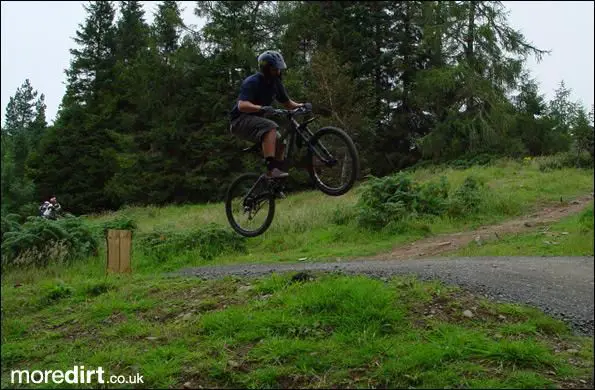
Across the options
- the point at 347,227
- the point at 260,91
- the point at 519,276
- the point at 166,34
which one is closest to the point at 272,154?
the point at 260,91

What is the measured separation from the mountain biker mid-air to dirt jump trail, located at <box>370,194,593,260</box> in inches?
188

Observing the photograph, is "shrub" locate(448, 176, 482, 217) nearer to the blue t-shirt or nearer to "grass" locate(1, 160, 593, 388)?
"grass" locate(1, 160, 593, 388)

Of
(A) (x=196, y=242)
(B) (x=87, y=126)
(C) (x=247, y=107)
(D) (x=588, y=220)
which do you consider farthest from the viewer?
(B) (x=87, y=126)

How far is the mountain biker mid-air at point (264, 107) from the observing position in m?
6.33

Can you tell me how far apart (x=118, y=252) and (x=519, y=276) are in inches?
280

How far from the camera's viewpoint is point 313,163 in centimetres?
682

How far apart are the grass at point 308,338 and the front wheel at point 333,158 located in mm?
1248

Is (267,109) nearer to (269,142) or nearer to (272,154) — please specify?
(269,142)

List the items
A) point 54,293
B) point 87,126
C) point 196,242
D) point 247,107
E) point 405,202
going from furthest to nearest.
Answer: point 87,126, point 405,202, point 196,242, point 54,293, point 247,107

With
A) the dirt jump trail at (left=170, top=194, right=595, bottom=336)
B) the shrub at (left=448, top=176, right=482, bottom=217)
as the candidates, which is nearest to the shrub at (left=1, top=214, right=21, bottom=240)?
the dirt jump trail at (left=170, top=194, right=595, bottom=336)

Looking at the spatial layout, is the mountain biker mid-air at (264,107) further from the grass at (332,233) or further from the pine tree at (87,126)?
the pine tree at (87,126)

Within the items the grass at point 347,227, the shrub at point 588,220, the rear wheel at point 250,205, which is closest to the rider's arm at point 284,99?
the rear wheel at point 250,205

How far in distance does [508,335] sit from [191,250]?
27.1 feet

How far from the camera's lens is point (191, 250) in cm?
1244
